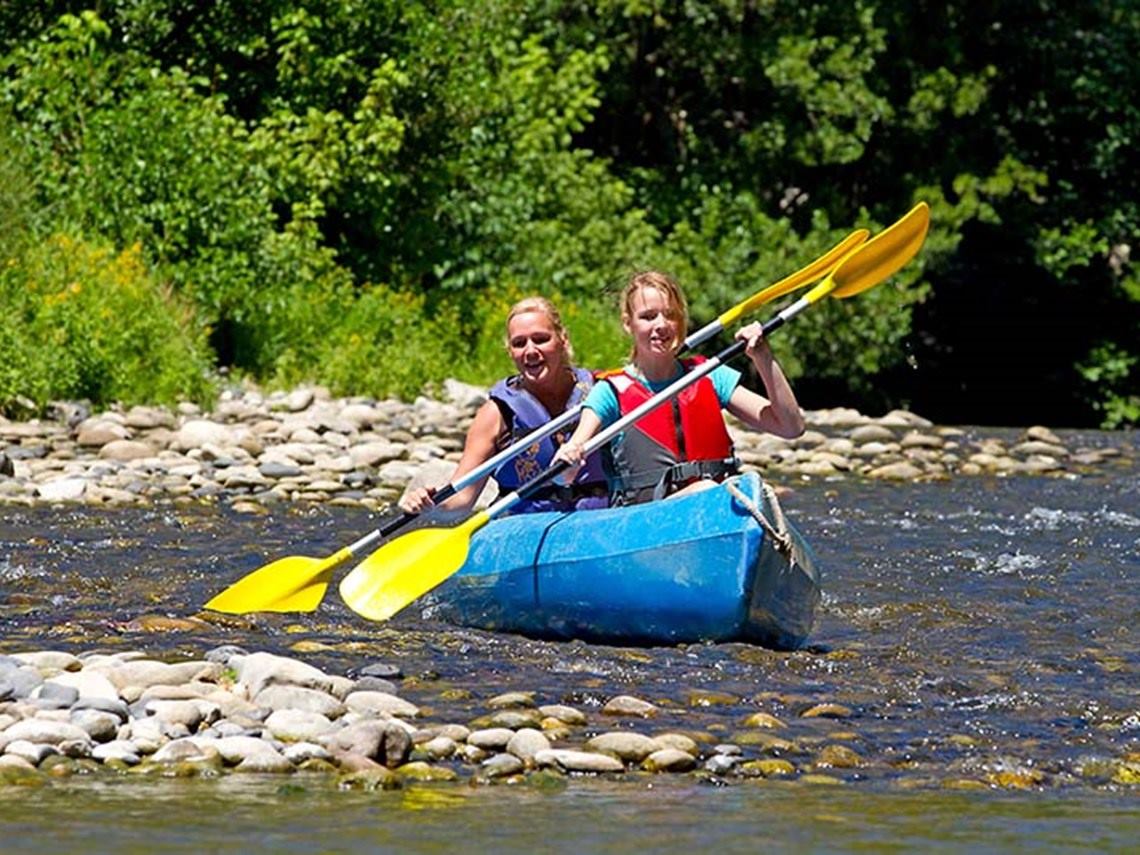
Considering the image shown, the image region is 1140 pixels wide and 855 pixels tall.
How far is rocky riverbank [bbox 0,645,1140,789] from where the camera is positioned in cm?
507

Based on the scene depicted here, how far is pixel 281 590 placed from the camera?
7137mm

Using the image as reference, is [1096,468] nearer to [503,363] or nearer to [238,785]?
[503,363]

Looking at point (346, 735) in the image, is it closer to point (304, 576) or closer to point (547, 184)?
point (304, 576)

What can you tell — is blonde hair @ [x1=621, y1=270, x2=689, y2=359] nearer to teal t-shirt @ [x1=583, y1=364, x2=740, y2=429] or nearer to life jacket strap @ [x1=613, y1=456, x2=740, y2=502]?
teal t-shirt @ [x1=583, y1=364, x2=740, y2=429]

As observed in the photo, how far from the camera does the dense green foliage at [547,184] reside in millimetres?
14789

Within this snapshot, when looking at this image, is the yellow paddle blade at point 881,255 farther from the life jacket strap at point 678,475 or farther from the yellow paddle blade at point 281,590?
the yellow paddle blade at point 281,590

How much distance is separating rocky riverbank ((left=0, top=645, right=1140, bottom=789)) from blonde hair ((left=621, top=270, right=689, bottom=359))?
1.38 m

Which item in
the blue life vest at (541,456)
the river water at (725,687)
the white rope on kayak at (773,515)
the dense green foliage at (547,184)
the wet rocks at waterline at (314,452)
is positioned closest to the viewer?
the river water at (725,687)

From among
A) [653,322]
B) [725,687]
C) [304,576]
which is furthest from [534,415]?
[725,687]

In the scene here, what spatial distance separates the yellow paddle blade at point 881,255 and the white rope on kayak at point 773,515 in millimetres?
1474

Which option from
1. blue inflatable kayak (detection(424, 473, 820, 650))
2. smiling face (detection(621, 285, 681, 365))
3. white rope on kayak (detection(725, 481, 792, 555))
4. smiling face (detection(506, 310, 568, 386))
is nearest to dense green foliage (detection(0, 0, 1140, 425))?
smiling face (detection(506, 310, 568, 386))

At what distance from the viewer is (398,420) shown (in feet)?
45.0

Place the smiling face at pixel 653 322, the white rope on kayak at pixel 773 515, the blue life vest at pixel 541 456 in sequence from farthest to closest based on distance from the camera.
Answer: the blue life vest at pixel 541 456, the smiling face at pixel 653 322, the white rope on kayak at pixel 773 515

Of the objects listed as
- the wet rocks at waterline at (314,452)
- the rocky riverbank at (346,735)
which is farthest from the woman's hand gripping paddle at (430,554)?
the wet rocks at waterline at (314,452)
